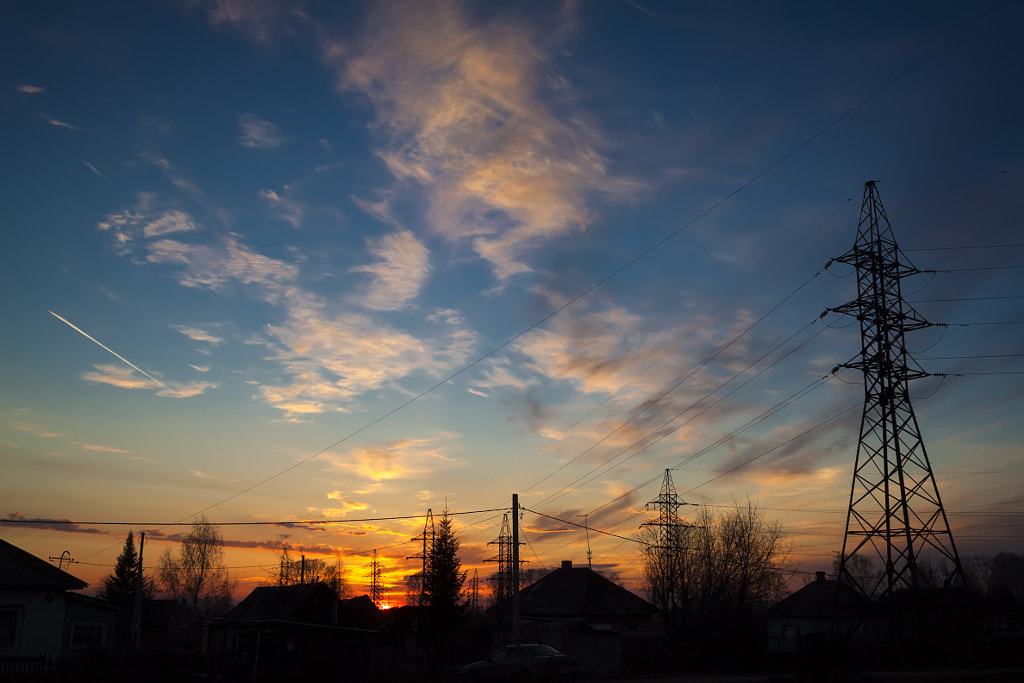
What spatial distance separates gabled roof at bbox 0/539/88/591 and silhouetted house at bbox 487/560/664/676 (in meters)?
25.9

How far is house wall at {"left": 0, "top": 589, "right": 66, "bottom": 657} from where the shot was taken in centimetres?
3603

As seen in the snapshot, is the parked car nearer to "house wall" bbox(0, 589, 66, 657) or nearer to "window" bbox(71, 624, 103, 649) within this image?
"house wall" bbox(0, 589, 66, 657)

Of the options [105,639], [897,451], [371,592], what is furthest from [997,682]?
[371,592]

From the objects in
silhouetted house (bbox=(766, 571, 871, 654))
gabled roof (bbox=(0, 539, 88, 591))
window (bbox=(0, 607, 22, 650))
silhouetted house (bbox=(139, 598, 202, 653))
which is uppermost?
gabled roof (bbox=(0, 539, 88, 591))

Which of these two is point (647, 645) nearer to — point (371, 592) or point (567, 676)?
point (567, 676)

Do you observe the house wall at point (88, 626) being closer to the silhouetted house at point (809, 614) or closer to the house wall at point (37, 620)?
the house wall at point (37, 620)

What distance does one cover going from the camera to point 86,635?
42000 millimetres

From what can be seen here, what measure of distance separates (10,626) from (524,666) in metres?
24.4

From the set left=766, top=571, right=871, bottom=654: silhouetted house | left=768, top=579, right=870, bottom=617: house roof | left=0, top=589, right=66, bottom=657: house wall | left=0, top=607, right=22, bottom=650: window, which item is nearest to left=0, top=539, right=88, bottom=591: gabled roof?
left=0, top=589, right=66, bottom=657: house wall

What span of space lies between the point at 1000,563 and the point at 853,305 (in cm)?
16483

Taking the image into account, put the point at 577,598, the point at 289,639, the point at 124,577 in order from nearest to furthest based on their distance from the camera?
the point at 289,639, the point at 577,598, the point at 124,577

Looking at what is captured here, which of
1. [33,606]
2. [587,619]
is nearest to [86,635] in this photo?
[33,606]

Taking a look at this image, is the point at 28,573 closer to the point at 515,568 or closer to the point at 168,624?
the point at 515,568

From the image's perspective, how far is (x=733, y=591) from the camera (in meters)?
69.6
